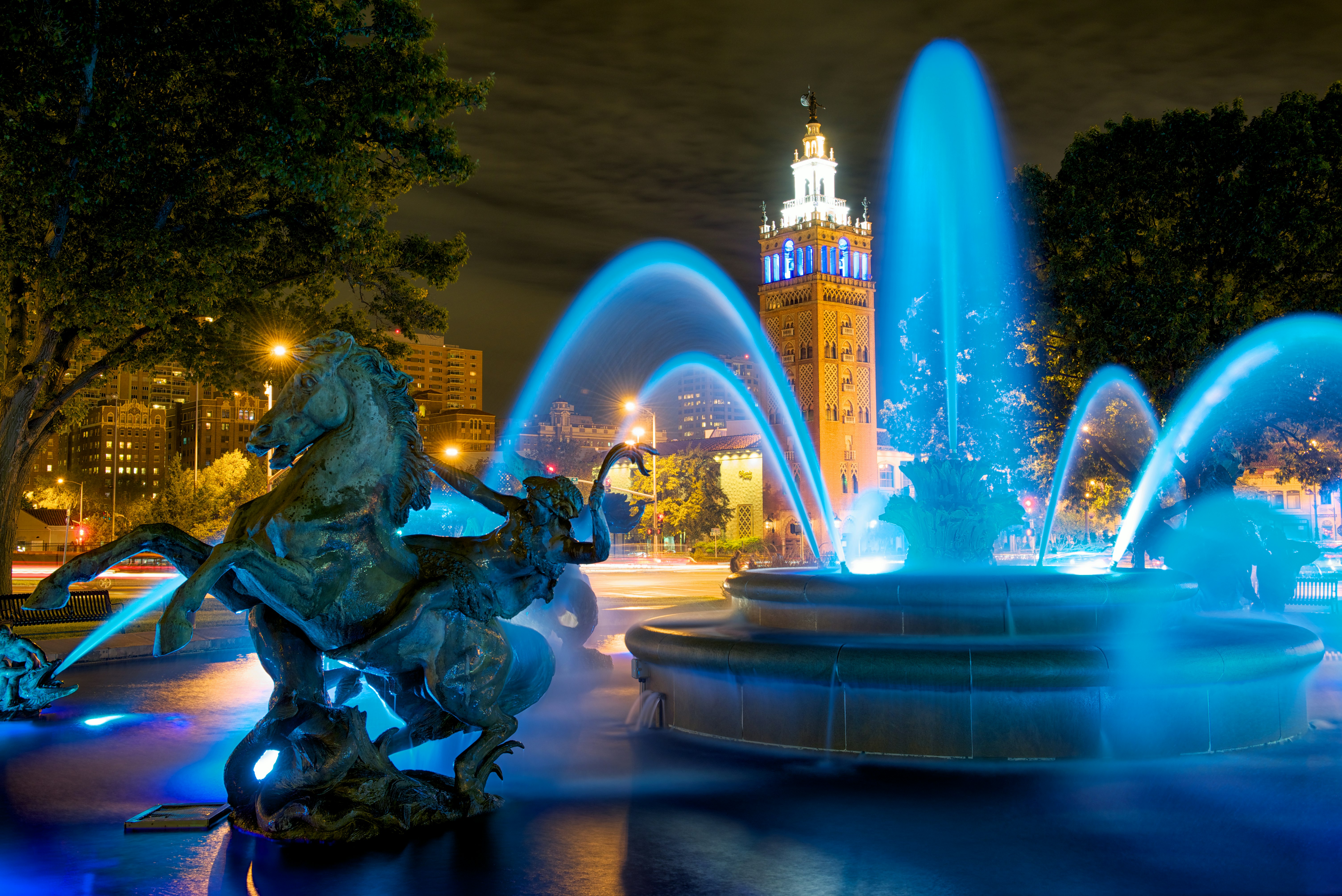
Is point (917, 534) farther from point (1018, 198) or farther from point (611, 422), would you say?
point (611, 422)

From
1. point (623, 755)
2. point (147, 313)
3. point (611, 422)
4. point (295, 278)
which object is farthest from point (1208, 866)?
point (611, 422)

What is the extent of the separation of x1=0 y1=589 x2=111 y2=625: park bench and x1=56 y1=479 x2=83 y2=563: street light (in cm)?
3505

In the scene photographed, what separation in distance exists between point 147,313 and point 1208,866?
55.8 ft

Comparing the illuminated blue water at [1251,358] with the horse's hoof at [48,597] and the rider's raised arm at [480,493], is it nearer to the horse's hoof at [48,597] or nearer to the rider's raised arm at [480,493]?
the rider's raised arm at [480,493]

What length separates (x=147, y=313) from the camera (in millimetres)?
17500

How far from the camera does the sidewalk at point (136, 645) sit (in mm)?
15102

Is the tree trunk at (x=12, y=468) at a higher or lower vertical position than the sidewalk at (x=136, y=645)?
higher

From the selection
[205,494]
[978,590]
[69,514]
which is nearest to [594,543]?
[978,590]

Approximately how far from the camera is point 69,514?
69.9m

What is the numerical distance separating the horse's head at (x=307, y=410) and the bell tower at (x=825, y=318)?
93956 millimetres

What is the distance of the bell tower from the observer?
333 feet

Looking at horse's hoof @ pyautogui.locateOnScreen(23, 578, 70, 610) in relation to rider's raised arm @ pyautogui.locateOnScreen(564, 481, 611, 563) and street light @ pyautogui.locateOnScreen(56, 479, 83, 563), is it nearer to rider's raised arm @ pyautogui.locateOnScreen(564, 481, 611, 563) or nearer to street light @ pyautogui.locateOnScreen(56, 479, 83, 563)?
rider's raised arm @ pyautogui.locateOnScreen(564, 481, 611, 563)

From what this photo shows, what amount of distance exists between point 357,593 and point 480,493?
1.02 metres

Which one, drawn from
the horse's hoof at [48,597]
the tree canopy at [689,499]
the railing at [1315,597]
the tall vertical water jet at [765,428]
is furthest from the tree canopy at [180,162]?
the tree canopy at [689,499]
